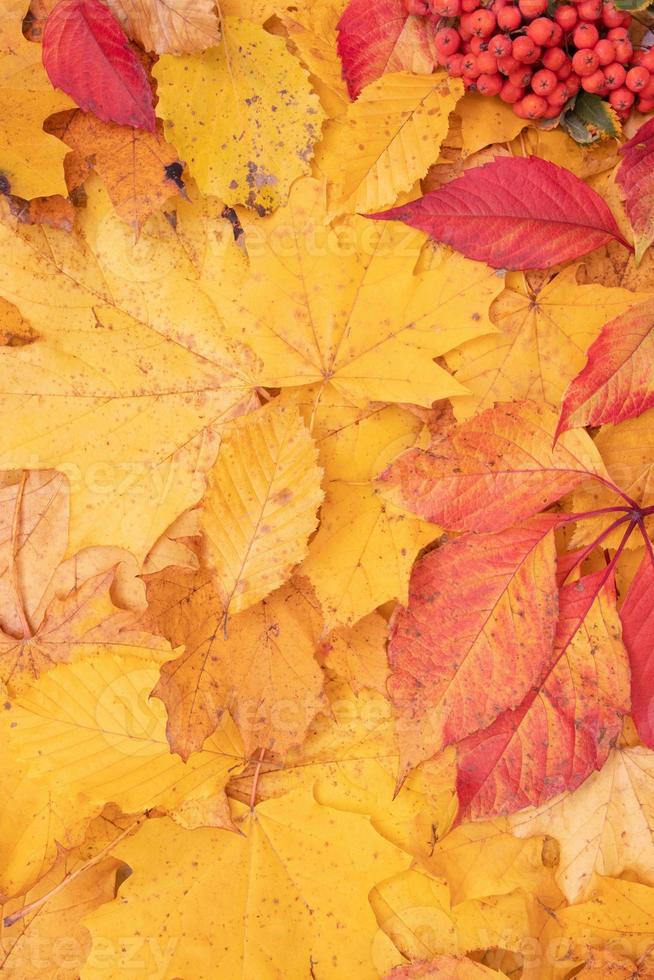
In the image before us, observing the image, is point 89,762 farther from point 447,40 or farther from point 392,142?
point 447,40

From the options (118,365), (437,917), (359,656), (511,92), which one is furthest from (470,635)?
(511,92)

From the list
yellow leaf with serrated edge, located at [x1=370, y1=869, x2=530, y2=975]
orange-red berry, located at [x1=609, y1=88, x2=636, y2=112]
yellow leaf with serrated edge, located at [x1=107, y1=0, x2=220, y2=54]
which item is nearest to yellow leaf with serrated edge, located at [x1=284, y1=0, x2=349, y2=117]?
yellow leaf with serrated edge, located at [x1=107, y1=0, x2=220, y2=54]

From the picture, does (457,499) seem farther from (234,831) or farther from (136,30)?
(136,30)

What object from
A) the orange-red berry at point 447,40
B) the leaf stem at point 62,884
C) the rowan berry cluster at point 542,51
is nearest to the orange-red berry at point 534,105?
the rowan berry cluster at point 542,51

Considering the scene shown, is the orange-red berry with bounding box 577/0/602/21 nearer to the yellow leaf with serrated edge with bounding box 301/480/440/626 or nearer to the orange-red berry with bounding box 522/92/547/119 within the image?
the orange-red berry with bounding box 522/92/547/119

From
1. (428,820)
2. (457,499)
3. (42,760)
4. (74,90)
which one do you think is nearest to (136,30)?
(74,90)

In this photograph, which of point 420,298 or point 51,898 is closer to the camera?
point 420,298
